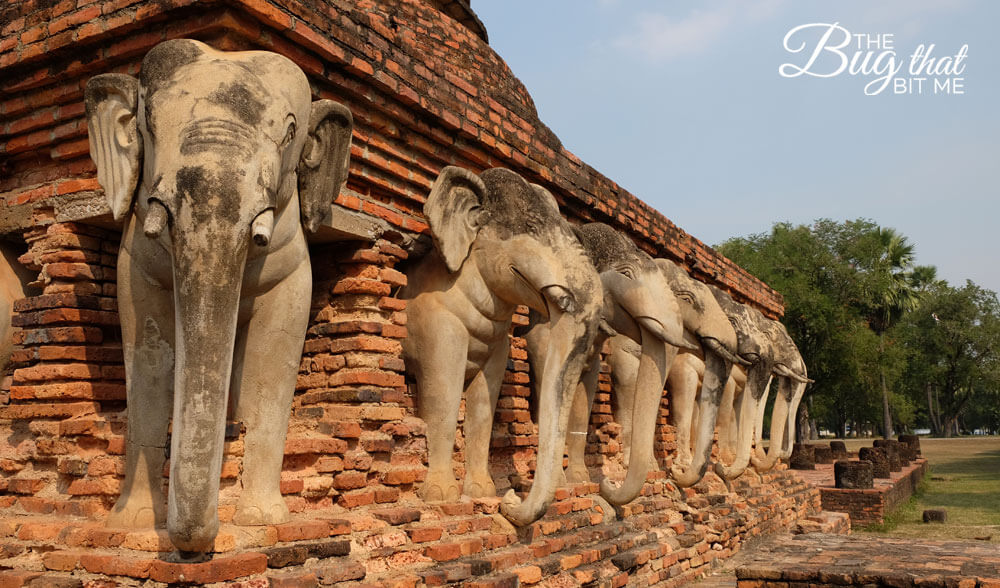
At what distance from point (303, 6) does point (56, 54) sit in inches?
53.6

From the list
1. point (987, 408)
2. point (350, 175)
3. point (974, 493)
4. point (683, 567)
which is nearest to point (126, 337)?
point (350, 175)

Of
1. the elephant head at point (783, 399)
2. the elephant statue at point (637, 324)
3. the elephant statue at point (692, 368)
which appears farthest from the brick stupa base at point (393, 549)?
the elephant head at point (783, 399)

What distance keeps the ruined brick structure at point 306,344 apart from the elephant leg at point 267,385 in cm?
17

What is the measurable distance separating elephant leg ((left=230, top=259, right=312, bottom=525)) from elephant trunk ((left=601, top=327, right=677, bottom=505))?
2758mm

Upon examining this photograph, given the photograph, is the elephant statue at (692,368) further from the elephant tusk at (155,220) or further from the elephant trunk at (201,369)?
the elephant tusk at (155,220)

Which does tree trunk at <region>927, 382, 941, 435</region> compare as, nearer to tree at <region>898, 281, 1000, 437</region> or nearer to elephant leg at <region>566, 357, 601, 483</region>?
tree at <region>898, 281, 1000, 437</region>

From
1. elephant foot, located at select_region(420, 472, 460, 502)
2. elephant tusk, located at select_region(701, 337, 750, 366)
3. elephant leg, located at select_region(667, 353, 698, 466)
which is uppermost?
elephant tusk, located at select_region(701, 337, 750, 366)

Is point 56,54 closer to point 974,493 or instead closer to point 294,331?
point 294,331

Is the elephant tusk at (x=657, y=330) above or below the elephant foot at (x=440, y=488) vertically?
above

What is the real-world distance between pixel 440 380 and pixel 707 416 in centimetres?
278

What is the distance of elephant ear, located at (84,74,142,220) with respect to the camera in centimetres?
371

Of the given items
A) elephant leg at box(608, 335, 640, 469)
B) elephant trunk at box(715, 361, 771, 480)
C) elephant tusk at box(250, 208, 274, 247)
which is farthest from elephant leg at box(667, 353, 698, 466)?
elephant tusk at box(250, 208, 274, 247)

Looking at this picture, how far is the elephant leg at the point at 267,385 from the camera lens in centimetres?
394

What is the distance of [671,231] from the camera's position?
973 centimetres
